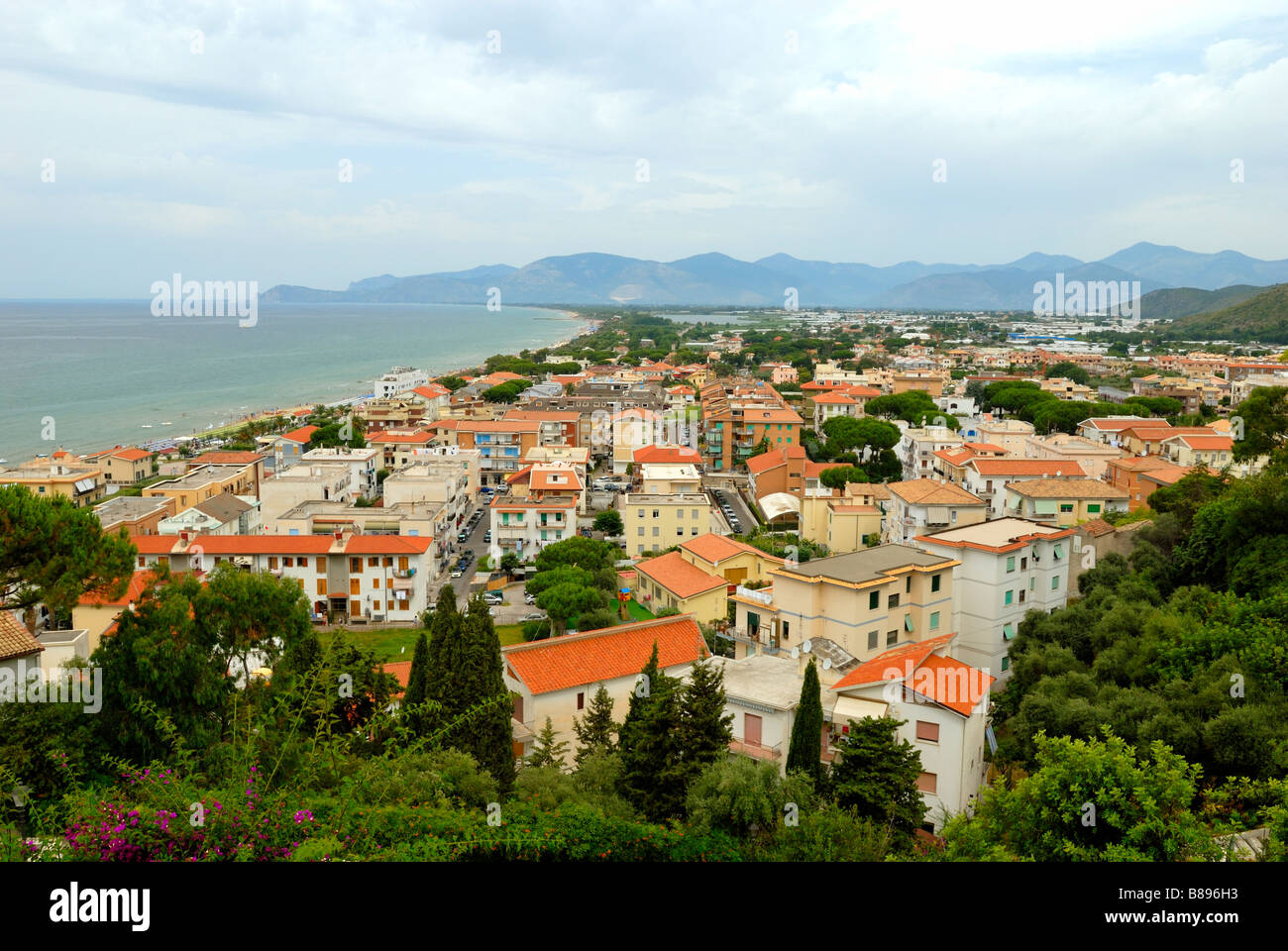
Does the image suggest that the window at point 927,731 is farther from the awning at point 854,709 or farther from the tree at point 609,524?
the tree at point 609,524

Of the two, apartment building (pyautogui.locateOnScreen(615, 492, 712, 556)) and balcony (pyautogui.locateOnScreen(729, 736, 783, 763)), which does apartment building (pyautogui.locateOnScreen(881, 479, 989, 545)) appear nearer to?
→ apartment building (pyautogui.locateOnScreen(615, 492, 712, 556))

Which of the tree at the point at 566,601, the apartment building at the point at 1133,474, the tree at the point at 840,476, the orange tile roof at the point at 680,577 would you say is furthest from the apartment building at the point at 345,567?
the apartment building at the point at 1133,474

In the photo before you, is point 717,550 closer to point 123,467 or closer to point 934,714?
point 934,714

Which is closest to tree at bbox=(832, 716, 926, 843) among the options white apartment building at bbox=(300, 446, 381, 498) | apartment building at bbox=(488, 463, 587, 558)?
apartment building at bbox=(488, 463, 587, 558)

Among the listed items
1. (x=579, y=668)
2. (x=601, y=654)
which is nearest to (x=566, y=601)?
(x=601, y=654)

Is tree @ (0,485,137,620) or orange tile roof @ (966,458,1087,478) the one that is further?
orange tile roof @ (966,458,1087,478)
